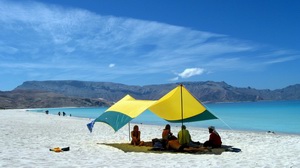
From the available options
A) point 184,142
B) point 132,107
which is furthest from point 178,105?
point 184,142

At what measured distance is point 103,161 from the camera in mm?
11688

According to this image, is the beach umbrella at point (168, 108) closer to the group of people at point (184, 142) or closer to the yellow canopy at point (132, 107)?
the yellow canopy at point (132, 107)

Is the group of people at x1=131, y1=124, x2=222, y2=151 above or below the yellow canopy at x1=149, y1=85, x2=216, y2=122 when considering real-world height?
below

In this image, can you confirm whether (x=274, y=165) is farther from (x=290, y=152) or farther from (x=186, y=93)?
(x=186, y=93)

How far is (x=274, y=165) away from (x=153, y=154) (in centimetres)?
468

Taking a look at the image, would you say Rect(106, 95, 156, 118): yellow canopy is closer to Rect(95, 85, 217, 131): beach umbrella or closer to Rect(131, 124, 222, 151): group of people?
Rect(95, 85, 217, 131): beach umbrella

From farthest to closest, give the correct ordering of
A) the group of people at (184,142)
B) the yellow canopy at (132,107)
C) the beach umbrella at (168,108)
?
the beach umbrella at (168,108), the yellow canopy at (132,107), the group of people at (184,142)

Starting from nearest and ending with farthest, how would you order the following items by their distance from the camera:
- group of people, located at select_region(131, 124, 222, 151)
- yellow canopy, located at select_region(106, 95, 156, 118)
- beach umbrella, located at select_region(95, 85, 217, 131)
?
group of people, located at select_region(131, 124, 222, 151) < yellow canopy, located at select_region(106, 95, 156, 118) < beach umbrella, located at select_region(95, 85, 217, 131)

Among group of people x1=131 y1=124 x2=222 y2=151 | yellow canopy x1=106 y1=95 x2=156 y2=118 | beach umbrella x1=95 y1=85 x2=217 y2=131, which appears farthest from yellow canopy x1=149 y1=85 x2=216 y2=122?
group of people x1=131 y1=124 x2=222 y2=151

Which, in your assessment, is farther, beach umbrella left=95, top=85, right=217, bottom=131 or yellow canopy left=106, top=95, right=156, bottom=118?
beach umbrella left=95, top=85, right=217, bottom=131

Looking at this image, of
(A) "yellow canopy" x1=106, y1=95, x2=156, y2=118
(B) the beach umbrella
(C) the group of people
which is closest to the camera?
(C) the group of people

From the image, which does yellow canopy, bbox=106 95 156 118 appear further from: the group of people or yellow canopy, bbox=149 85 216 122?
the group of people

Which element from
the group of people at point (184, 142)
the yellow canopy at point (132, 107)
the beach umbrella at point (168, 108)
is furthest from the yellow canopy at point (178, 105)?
the group of people at point (184, 142)

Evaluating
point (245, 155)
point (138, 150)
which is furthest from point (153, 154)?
point (245, 155)
